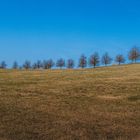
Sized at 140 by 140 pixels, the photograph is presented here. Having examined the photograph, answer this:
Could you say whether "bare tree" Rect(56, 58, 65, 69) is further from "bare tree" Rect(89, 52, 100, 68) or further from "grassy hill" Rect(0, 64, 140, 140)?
"grassy hill" Rect(0, 64, 140, 140)

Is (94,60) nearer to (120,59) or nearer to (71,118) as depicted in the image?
(120,59)

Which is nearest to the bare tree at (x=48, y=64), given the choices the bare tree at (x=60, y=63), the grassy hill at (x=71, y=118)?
the bare tree at (x=60, y=63)

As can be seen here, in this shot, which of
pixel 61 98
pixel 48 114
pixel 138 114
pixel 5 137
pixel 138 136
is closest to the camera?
pixel 5 137

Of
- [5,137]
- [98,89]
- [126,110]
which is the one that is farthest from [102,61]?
[5,137]

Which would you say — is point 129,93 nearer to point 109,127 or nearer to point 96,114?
point 96,114

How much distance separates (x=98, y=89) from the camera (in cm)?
3222

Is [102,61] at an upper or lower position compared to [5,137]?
upper

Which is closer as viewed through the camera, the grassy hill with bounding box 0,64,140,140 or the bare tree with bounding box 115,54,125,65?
the grassy hill with bounding box 0,64,140,140

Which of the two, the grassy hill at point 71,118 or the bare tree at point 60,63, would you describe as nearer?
the grassy hill at point 71,118

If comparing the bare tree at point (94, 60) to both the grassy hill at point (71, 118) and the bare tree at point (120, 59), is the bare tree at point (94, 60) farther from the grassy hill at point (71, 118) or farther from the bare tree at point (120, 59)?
the grassy hill at point (71, 118)

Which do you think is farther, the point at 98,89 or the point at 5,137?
the point at 98,89

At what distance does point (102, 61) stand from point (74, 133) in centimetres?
11396

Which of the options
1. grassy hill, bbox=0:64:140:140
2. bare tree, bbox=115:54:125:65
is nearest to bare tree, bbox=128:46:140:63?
bare tree, bbox=115:54:125:65

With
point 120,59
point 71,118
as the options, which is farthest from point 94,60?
point 71,118
